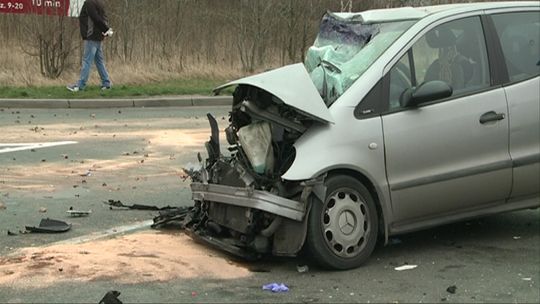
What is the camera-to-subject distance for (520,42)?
560 centimetres

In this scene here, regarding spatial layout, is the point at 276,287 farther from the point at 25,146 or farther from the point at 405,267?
the point at 25,146

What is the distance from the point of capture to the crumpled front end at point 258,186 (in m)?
4.75

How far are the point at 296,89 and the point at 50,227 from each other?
2506 millimetres

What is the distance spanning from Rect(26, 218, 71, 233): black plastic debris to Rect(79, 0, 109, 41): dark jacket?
1089 cm

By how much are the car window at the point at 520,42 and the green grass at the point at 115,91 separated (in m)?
11.5

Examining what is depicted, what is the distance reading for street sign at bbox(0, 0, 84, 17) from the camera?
1794cm

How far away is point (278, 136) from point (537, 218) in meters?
2.82

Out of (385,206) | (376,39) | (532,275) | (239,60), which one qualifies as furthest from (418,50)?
(239,60)

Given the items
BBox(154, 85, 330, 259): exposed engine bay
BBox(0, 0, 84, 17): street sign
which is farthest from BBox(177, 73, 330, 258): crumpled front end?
BBox(0, 0, 84, 17): street sign

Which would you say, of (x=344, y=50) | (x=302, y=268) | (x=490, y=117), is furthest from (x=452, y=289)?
(x=344, y=50)

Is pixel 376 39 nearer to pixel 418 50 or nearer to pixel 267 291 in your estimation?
pixel 418 50

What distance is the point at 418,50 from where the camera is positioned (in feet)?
17.2

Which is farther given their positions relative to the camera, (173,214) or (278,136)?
(173,214)

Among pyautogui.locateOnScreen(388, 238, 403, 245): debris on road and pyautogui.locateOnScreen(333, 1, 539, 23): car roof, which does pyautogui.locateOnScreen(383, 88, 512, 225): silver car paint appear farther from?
pyautogui.locateOnScreen(333, 1, 539, 23): car roof
